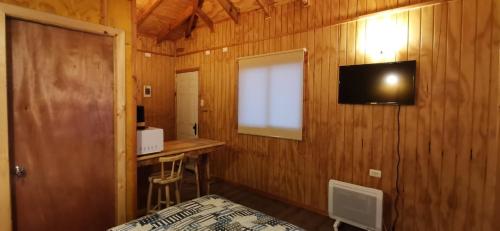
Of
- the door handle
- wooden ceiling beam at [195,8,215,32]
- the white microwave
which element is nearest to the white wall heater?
the white microwave

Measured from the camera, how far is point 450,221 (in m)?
2.51

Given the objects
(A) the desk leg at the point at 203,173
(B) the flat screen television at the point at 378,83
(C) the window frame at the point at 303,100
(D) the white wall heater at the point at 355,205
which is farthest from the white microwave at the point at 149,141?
(B) the flat screen television at the point at 378,83

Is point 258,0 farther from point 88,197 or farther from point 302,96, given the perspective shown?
point 88,197

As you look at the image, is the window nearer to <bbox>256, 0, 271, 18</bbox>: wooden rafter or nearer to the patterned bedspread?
<bbox>256, 0, 271, 18</bbox>: wooden rafter

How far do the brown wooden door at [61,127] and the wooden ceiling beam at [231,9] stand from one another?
2.22 m

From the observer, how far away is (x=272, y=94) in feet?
12.6

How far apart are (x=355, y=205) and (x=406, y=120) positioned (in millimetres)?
1077

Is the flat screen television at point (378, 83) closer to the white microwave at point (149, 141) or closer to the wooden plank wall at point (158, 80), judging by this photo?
the white microwave at point (149, 141)

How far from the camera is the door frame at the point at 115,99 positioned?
5.84ft

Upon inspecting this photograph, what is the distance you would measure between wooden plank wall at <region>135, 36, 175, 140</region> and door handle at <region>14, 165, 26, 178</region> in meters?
3.39

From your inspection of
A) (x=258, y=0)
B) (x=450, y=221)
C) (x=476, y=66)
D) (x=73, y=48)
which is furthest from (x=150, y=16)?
(x=450, y=221)

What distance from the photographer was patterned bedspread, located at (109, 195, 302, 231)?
70.7 inches

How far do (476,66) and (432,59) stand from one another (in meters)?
0.35

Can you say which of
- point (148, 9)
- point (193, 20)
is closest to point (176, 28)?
point (193, 20)
